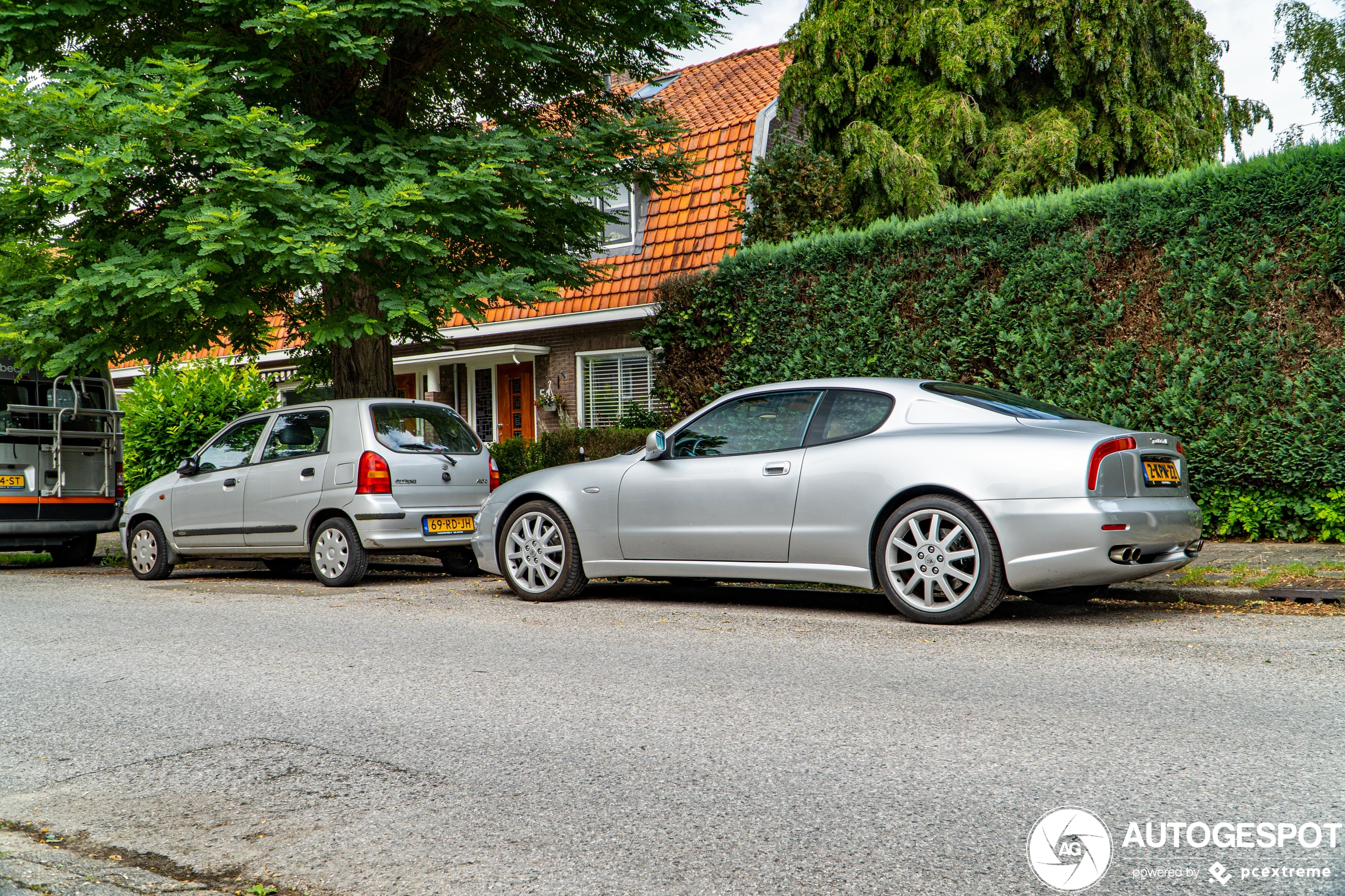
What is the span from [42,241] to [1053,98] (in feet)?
46.6

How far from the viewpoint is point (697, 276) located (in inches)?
556

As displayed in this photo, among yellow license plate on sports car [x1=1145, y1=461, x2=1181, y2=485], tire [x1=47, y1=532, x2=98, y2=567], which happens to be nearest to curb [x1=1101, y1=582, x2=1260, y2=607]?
yellow license plate on sports car [x1=1145, y1=461, x2=1181, y2=485]

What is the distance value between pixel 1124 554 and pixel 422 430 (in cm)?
647

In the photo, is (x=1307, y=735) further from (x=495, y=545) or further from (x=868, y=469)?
(x=495, y=545)

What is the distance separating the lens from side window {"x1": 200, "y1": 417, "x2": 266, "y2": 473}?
11.1m

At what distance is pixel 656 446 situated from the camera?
8.00m

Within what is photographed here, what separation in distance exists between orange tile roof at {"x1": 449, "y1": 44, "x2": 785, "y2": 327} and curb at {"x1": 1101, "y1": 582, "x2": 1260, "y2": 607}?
9.71 meters

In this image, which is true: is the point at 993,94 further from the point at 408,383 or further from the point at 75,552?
the point at 75,552

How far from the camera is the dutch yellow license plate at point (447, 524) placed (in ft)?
33.3

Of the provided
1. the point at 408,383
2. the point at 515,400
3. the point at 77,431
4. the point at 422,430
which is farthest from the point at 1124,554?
the point at 408,383

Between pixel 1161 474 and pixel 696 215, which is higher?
pixel 696 215

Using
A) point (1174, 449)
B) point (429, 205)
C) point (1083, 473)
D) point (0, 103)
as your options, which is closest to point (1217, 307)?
point (1174, 449)

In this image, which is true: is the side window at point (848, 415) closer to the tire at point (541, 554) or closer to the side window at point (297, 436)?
the tire at point (541, 554)

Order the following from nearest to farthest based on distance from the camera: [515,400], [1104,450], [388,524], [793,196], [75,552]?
[1104,450], [388,524], [75,552], [793,196], [515,400]
